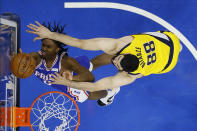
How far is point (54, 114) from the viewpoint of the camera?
2.71 meters

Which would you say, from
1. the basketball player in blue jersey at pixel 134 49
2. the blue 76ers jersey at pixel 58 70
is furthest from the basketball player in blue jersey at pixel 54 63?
the basketball player in blue jersey at pixel 134 49

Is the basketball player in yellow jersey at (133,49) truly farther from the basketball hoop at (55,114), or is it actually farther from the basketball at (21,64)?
the basketball hoop at (55,114)

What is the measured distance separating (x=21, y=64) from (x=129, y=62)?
3.54 feet

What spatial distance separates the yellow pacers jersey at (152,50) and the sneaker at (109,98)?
536 millimetres

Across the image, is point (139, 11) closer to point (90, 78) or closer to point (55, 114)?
point (90, 78)

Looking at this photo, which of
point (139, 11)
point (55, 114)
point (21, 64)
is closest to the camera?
point (21, 64)

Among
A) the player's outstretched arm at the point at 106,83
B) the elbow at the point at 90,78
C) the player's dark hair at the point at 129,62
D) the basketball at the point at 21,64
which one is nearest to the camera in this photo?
the player's dark hair at the point at 129,62

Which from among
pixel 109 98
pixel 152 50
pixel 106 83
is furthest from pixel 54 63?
pixel 152 50

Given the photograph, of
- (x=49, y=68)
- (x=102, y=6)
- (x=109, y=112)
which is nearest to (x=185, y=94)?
(x=109, y=112)

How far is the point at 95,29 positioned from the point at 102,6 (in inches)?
12.6

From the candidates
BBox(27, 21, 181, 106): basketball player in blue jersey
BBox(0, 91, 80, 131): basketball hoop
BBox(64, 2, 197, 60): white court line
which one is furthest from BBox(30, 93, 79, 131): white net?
BBox(64, 2, 197, 60): white court line

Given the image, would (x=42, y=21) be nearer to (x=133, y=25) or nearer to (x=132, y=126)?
(x=133, y=25)

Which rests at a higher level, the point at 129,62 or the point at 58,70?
the point at 129,62

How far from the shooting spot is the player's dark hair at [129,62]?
6.66 feet
